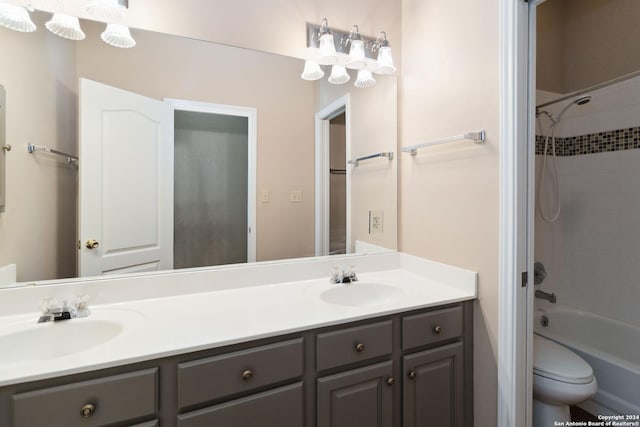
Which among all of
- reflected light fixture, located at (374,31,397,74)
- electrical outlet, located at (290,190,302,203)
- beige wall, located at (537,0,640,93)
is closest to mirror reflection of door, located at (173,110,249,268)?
electrical outlet, located at (290,190,302,203)

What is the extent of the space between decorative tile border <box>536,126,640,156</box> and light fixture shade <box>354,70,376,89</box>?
1.39 metres

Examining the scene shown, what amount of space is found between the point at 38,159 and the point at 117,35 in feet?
1.96

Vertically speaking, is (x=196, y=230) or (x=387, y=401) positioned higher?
(x=196, y=230)

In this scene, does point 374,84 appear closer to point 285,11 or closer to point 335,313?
point 285,11

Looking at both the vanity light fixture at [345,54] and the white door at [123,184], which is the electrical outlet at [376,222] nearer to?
Result: the vanity light fixture at [345,54]

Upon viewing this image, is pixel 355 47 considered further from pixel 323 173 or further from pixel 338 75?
pixel 323 173

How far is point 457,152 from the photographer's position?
1466 mm

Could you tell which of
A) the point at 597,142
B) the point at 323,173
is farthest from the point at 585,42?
the point at 323,173

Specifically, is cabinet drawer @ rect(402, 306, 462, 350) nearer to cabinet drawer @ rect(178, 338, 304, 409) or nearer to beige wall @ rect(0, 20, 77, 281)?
cabinet drawer @ rect(178, 338, 304, 409)

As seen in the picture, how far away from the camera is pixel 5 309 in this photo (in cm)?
112

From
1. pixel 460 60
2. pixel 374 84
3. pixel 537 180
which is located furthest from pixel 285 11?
pixel 537 180

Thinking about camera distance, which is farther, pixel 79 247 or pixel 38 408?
pixel 79 247

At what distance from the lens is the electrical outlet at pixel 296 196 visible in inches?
65.7

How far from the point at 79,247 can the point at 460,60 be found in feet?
6.20
